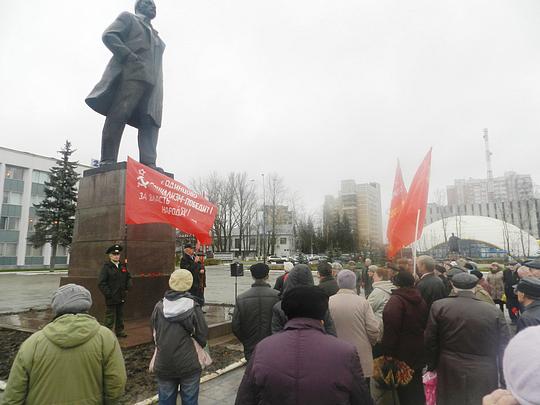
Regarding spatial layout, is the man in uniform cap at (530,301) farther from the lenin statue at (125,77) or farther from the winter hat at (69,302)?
the lenin statue at (125,77)

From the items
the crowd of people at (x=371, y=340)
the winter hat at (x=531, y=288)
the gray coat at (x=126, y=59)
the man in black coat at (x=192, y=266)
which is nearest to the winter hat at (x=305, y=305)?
the crowd of people at (x=371, y=340)

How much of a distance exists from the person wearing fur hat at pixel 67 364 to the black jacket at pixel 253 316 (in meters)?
1.78

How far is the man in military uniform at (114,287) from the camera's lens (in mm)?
6395

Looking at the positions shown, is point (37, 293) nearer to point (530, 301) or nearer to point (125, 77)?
point (125, 77)

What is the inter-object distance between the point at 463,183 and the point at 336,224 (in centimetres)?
7596

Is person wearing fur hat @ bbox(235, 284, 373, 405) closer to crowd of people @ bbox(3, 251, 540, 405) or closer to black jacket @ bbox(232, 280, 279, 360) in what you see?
crowd of people @ bbox(3, 251, 540, 405)

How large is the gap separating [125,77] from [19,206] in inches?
2107

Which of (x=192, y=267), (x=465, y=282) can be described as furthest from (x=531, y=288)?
(x=192, y=267)

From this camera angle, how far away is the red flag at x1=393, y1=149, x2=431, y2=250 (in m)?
7.44

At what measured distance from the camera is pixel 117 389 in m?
2.63

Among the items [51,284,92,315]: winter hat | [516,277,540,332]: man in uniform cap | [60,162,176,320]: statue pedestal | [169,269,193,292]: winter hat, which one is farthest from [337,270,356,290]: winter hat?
[60,162,176,320]: statue pedestal

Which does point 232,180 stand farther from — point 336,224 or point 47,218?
point 47,218

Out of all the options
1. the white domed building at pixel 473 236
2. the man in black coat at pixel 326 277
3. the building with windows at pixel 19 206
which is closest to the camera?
the man in black coat at pixel 326 277

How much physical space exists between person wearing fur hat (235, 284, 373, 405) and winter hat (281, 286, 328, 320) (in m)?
0.07
